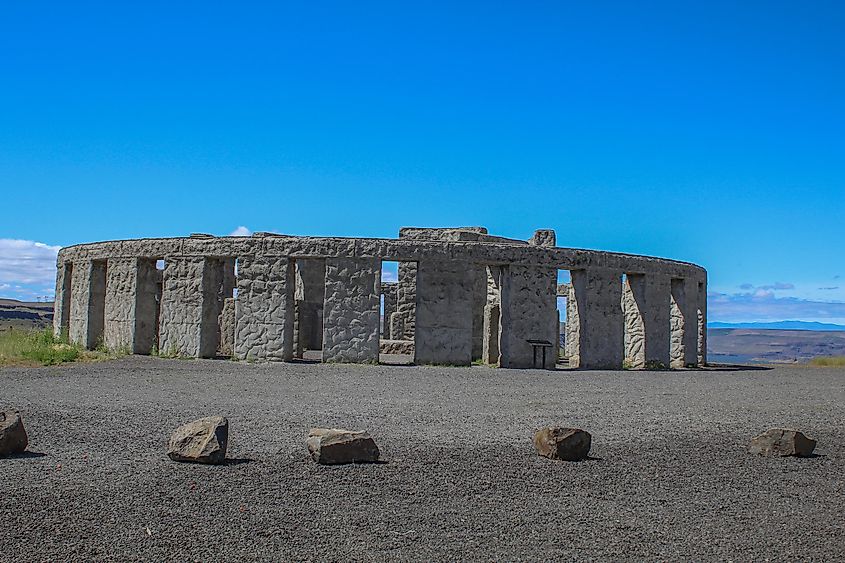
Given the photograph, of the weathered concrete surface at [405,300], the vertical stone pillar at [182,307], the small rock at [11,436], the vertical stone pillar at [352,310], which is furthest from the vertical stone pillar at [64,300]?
the small rock at [11,436]

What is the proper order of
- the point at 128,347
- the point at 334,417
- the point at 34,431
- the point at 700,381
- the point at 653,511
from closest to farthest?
the point at 653,511, the point at 34,431, the point at 334,417, the point at 700,381, the point at 128,347

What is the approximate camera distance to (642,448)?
8.23 metres

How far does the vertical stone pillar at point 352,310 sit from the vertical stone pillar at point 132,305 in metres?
4.83

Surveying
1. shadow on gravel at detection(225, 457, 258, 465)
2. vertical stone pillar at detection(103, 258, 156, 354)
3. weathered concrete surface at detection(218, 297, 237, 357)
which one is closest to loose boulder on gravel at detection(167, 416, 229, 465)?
shadow on gravel at detection(225, 457, 258, 465)

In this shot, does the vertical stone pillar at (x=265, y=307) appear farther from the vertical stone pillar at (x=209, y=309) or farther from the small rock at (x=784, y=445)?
the small rock at (x=784, y=445)

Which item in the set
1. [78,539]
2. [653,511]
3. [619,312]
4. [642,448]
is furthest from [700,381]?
[78,539]

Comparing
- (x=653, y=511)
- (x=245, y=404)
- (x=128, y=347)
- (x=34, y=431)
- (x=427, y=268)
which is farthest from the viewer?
(x=128, y=347)

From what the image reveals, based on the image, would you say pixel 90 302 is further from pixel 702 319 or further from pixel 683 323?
pixel 702 319

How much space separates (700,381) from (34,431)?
12.8 meters

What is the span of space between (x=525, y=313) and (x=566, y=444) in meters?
11.5

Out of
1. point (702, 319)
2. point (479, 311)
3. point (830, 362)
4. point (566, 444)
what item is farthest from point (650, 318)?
point (566, 444)

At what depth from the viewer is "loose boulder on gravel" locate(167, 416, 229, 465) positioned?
6.91m

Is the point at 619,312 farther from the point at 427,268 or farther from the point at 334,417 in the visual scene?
the point at 334,417

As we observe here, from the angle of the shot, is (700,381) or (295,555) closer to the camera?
(295,555)
